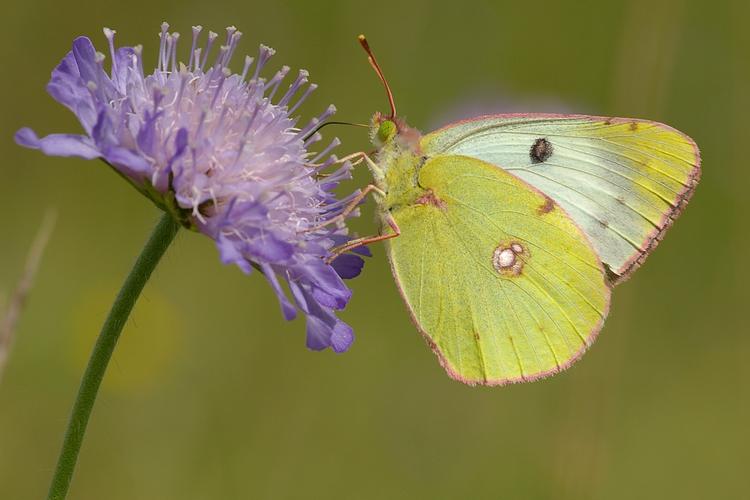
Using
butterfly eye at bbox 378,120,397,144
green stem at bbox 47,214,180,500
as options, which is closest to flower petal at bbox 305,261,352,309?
green stem at bbox 47,214,180,500

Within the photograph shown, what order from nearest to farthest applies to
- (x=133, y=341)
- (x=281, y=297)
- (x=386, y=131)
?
1. (x=281, y=297)
2. (x=386, y=131)
3. (x=133, y=341)

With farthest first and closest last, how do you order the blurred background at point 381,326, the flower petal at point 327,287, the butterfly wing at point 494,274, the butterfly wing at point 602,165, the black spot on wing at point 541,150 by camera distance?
the blurred background at point 381,326, the black spot on wing at point 541,150, the butterfly wing at point 602,165, the butterfly wing at point 494,274, the flower petal at point 327,287

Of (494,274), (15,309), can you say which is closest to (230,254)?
(15,309)

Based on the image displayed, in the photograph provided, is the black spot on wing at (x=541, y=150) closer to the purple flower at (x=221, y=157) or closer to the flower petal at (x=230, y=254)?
the purple flower at (x=221, y=157)

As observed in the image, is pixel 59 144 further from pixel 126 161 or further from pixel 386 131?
pixel 386 131

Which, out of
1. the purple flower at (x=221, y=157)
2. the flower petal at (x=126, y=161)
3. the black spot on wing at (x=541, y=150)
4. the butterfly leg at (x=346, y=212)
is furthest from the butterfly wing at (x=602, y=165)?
the flower petal at (x=126, y=161)

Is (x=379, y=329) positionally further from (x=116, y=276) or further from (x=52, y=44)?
(x=52, y=44)
